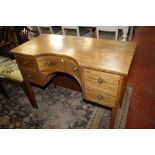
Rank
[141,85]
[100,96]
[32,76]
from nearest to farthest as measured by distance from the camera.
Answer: [100,96]
[32,76]
[141,85]

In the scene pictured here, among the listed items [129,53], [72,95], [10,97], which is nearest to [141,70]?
[72,95]

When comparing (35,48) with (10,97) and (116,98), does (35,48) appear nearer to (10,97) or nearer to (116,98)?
(116,98)

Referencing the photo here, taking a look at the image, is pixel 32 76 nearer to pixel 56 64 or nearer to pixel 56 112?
pixel 56 64

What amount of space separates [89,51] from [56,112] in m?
1.06

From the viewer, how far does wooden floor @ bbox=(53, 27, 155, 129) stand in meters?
1.80

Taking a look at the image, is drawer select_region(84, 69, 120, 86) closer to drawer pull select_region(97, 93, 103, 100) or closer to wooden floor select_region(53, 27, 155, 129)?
drawer pull select_region(97, 93, 103, 100)

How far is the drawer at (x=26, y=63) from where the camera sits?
1.54 metres

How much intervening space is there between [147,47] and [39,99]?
9.49 feet

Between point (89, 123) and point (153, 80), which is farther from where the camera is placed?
point (153, 80)

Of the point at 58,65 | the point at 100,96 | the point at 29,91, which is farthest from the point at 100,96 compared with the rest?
the point at 29,91

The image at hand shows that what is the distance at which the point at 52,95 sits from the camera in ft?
7.63

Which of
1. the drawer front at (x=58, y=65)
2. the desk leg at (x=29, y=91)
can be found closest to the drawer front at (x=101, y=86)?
the drawer front at (x=58, y=65)

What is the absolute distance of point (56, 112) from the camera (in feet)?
6.64

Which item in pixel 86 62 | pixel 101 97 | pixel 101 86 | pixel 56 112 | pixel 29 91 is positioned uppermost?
pixel 86 62
